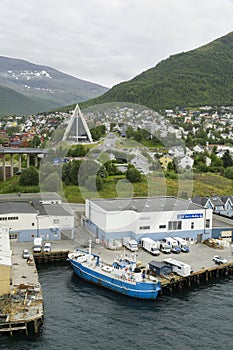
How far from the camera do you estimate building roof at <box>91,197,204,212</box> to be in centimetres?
2147

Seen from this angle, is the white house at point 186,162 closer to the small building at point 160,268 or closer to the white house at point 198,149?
the white house at point 198,149

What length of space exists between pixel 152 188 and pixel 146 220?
11.8m

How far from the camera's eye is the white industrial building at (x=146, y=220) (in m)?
20.6

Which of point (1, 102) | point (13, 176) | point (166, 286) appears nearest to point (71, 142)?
point (13, 176)

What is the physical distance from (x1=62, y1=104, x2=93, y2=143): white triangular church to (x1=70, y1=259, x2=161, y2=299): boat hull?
1112 inches

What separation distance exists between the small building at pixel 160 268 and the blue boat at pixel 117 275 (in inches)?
18.4

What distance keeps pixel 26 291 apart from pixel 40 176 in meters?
17.6

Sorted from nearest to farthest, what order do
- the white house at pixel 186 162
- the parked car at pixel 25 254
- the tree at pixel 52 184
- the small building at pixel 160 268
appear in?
1. the small building at pixel 160 268
2. the parked car at pixel 25 254
3. the tree at pixel 52 184
4. the white house at pixel 186 162

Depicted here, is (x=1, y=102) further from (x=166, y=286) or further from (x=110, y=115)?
(x=166, y=286)

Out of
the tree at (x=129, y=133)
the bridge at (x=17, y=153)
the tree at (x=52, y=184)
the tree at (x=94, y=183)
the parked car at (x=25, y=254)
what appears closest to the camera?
the parked car at (x=25, y=254)

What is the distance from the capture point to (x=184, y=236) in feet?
70.5

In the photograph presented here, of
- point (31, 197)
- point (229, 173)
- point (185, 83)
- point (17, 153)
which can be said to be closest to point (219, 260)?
point (31, 197)

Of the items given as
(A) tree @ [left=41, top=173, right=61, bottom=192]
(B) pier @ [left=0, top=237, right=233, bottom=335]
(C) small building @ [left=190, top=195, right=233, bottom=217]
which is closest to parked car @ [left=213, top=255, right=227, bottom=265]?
(B) pier @ [left=0, top=237, right=233, bottom=335]

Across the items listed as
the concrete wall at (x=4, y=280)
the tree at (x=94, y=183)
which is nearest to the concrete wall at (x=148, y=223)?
the concrete wall at (x=4, y=280)
